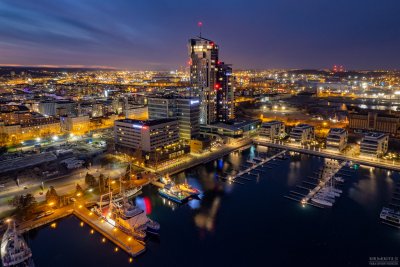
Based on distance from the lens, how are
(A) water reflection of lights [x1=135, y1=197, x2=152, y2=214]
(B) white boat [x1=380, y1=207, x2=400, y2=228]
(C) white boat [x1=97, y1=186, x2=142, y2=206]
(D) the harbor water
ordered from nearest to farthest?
(D) the harbor water, (B) white boat [x1=380, y1=207, x2=400, y2=228], (C) white boat [x1=97, y1=186, x2=142, y2=206], (A) water reflection of lights [x1=135, y1=197, x2=152, y2=214]

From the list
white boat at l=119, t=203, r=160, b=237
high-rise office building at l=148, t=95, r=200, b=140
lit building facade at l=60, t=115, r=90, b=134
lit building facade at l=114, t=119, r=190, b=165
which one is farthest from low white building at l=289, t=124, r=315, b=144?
lit building facade at l=60, t=115, r=90, b=134

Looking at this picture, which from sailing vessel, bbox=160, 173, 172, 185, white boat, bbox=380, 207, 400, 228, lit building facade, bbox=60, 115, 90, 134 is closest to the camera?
white boat, bbox=380, 207, 400, 228

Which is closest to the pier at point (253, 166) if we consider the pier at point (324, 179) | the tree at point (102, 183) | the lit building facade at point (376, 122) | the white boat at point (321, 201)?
the pier at point (324, 179)

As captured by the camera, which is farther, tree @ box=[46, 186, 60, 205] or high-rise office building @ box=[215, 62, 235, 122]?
high-rise office building @ box=[215, 62, 235, 122]

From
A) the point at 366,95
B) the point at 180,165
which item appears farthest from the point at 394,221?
the point at 366,95

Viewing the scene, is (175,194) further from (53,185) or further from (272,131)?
(272,131)

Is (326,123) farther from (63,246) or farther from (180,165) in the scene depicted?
(63,246)

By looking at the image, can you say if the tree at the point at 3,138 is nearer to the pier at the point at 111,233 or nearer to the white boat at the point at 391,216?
the pier at the point at 111,233

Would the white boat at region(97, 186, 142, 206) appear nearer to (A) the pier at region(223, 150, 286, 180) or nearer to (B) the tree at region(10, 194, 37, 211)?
(B) the tree at region(10, 194, 37, 211)
